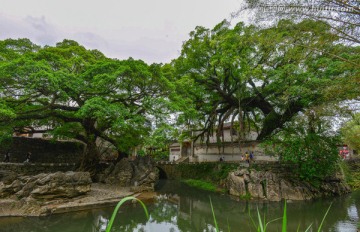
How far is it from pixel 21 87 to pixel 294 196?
15900mm

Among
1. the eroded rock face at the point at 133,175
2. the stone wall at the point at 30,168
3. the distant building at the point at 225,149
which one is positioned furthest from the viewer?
the distant building at the point at 225,149

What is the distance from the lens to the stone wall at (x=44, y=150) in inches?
694

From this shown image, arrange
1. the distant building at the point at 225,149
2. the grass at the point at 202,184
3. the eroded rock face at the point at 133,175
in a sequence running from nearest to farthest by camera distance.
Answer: the eroded rock face at the point at 133,175
the grass at the point at 202,184
the distant building at the point at 225,149

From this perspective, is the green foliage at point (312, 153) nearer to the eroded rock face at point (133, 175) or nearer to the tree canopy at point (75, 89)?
the tree canopy at point (75, 89)

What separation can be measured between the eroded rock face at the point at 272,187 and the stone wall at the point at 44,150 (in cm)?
1355

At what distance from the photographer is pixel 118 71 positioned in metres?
11.4

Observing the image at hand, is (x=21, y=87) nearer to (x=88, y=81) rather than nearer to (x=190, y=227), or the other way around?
(x=88, y=81)

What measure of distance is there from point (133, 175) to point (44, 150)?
8.26 meters

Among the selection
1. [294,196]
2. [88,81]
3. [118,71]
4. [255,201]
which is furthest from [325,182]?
[88,81]

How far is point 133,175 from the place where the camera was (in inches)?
642

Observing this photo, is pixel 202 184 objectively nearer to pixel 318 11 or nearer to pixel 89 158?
pixel 89 158

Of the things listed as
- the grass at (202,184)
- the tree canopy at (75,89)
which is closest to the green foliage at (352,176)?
the grass at (202,184)

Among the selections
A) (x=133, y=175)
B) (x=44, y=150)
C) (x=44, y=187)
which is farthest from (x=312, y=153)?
(x=44, y=150)

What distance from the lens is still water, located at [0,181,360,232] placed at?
8930 mm
